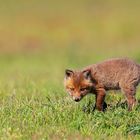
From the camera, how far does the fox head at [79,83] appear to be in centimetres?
1072

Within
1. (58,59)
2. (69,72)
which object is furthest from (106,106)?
(58,59)

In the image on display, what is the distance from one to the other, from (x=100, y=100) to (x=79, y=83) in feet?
1.38

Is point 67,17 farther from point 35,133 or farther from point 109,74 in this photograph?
point 35,133

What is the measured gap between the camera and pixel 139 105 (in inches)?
427

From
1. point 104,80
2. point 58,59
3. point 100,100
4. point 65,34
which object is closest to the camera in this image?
point 100,100

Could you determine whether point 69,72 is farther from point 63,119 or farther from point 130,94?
point 63,119

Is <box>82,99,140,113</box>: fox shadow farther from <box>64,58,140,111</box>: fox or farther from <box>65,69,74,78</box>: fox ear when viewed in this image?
<box>65,69,74,78</box>: fox ear

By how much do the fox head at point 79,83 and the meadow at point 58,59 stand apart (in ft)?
0.60

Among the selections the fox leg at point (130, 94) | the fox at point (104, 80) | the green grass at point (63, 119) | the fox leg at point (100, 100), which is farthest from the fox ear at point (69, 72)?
the fox leg at point (130, 94)

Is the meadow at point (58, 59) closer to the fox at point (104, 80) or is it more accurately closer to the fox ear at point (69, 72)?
the fox at point (104, 80)

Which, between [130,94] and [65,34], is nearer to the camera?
[130,94]

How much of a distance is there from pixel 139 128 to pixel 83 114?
976mm

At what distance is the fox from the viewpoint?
10734 millimetres

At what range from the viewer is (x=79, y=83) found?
1075 cm
